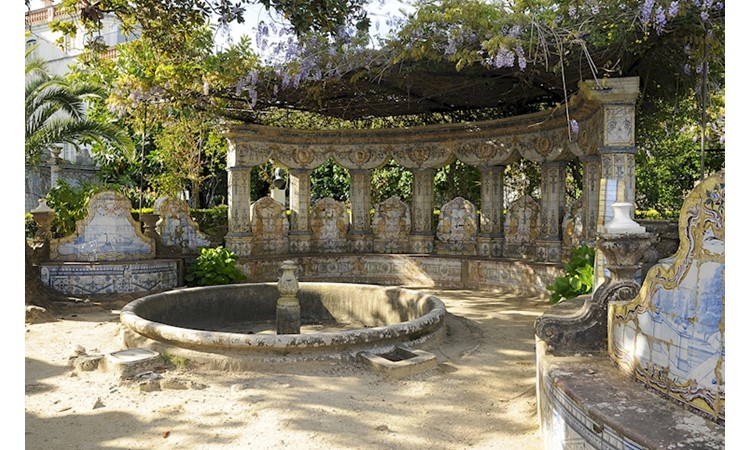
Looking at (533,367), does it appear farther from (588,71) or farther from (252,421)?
(588,71)

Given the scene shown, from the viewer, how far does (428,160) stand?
40.8ft

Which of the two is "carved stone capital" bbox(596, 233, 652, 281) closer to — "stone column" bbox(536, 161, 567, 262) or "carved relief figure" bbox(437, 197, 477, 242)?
"stone column" bbox(536, 161, 567, 262)

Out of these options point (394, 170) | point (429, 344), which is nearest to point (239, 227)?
point (429, 344)

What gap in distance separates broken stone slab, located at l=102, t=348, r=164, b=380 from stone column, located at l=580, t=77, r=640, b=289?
5.75 m

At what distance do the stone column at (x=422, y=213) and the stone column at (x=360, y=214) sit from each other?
1011 mm

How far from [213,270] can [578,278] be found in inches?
252

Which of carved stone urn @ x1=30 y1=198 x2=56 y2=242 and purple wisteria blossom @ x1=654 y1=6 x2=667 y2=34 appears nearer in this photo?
purple wisteria blossom @ x1=654 y1=6 x2=667 y2=34

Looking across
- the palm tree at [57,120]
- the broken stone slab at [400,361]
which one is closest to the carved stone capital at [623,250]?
the broken stone slab at [400,361]

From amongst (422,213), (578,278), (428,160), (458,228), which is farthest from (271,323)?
(428,160)

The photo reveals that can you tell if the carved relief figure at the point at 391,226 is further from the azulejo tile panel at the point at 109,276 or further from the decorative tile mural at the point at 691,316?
the decorative tile mural at the point at 691,316

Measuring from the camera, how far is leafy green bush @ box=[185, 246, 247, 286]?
1064 cm

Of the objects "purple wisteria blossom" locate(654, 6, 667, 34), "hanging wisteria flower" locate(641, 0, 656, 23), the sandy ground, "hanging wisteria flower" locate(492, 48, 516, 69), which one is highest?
"hanging wisteria flower" locate(641, 0, 656, 23)

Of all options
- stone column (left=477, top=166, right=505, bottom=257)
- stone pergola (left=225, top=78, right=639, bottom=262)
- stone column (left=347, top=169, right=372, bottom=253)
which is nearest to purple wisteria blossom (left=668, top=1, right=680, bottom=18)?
stone pergola (left=225, top=78, right=639, bottom=262)

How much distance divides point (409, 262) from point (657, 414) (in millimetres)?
9173
